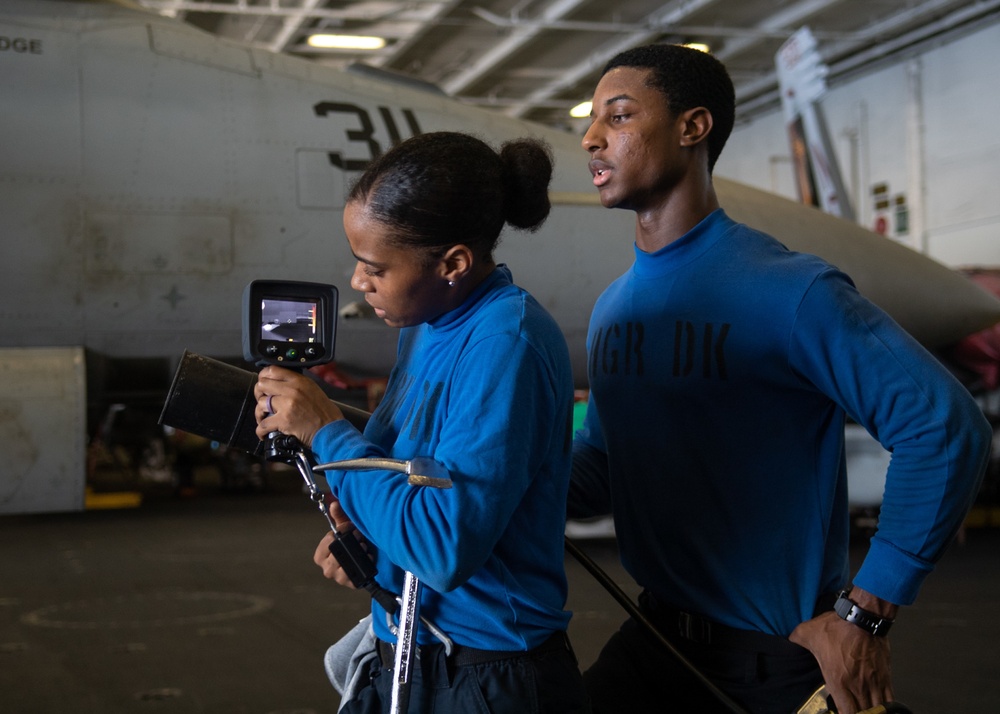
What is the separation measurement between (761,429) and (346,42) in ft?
55.1

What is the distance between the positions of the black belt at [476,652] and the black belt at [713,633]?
1.40ft

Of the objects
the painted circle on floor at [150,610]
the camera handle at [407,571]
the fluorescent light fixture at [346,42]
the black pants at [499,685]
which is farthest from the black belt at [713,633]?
the fluorescent light fixture at [346,42]

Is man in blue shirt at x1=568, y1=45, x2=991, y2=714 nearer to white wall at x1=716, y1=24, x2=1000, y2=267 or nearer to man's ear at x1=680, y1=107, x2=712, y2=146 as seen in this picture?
man's ear at x1=680, y1=107, x2=712, y2=146

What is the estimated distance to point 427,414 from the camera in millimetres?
1414

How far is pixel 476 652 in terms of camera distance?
4.56 ft

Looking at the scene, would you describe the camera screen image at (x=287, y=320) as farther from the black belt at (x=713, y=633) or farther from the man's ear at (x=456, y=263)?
the black belt at (x=713, y=633)

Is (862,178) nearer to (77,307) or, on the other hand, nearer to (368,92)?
(368,92)

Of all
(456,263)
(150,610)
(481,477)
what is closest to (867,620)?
(481,477)

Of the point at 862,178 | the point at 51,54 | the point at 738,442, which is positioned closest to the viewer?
the point at 738,442

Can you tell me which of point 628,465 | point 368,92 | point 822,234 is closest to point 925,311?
point 822,234

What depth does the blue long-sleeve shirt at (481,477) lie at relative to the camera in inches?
50.0

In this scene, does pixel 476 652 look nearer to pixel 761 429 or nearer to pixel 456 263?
pixel 456 263

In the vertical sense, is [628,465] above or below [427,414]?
below

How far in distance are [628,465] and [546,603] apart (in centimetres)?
56
